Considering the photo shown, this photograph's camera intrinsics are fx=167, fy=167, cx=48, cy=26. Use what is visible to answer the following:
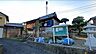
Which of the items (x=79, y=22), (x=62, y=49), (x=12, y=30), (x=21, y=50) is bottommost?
(x=21, y=50)

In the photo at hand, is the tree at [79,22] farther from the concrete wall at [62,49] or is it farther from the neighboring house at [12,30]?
the concrete wall at [62,49]

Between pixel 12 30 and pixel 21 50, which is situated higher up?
pixel 12 30

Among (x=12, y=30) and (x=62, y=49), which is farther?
(x=12, y=30)

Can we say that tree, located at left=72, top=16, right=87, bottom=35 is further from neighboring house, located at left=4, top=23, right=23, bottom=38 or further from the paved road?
the paved road

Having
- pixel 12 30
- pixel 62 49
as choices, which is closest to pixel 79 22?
pixel 12 30

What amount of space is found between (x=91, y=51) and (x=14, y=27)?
95.1 feet

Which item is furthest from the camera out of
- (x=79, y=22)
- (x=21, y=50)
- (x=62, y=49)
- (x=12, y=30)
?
(x=12, y=30)

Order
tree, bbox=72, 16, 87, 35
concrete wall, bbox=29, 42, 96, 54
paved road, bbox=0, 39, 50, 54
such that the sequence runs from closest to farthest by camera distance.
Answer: concrete wall, bbox=29, 42, 96, 54 < paved road, bbox=0, 39, 50, 54 < tree, bbox=72, 16, 87, 35

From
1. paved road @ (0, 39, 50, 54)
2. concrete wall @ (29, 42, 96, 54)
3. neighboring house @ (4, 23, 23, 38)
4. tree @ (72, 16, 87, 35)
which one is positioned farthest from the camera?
neighboring house @ (4, 23, 23, 38)

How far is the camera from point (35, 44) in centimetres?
1823

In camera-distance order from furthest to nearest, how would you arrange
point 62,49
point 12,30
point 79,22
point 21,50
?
point 12,30
point 79,22
point 21,50
point 62,49

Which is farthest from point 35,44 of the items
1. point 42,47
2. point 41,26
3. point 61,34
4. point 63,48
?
point 41,26

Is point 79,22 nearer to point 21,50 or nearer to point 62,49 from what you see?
point 21,50

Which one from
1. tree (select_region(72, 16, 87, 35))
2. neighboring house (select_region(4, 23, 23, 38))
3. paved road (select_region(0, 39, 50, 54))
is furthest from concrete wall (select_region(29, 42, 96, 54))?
neighboring house (select_region(4, 23, 23, 38))
